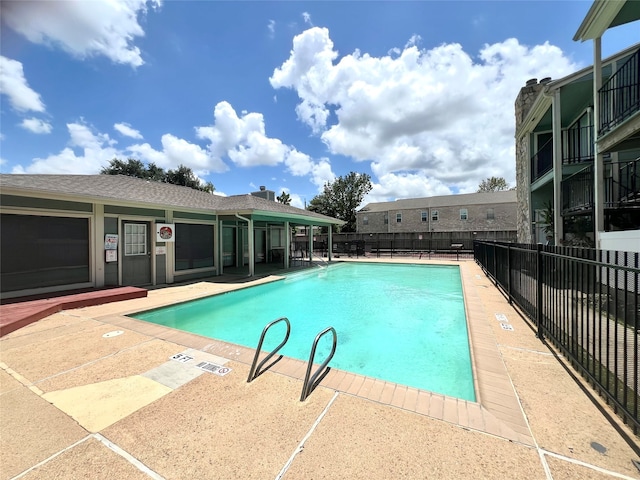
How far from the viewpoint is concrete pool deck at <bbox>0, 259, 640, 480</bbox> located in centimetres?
187

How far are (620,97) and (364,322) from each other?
815cm

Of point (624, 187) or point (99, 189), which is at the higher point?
point (99, 189)

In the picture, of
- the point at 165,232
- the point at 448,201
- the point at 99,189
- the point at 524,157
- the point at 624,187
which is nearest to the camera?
the point at 624,187

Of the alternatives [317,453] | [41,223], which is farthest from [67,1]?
[317,453]

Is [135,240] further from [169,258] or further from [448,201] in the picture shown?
[448,201]

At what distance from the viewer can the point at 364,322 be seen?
254 inches

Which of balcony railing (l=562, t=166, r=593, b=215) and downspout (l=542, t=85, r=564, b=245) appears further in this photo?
downspout (l=542, t=85, r=564, b=245)

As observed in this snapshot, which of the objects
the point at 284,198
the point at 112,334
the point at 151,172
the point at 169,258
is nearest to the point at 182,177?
the point at 151,172

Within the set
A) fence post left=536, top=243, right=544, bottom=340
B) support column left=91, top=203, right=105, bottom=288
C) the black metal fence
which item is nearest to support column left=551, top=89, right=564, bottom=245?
the black metal fence

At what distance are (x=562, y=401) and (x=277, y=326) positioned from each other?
16.5 ft

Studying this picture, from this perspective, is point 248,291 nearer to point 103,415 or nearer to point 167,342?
point 167,342

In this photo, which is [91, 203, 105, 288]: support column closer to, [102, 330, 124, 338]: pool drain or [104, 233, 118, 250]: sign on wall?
[104, 233, 118, 250]: sign on wall

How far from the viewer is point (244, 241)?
15133 millimetres

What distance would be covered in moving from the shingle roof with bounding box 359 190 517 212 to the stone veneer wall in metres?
18.3
